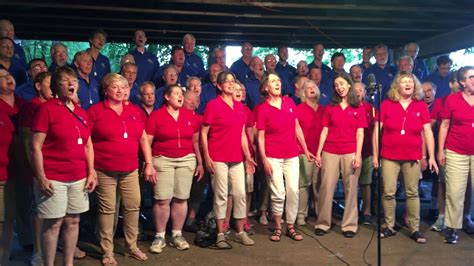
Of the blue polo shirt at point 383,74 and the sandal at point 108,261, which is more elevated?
the blue polo shirt at point 383,74

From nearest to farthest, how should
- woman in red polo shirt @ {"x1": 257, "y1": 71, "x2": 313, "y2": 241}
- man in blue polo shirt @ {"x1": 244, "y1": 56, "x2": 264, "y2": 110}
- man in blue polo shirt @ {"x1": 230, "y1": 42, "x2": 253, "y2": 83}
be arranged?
woman in red polo shirt @ {"x1": 257, "y1": 71, "x2": 313, "y2": 241}
man in blue polo shirt @ {"x1": 244, "y1": 56, "x2": 264, "y2": 110}
man in blue polo shirt @ {"x1": 230, "y1": 42, "x2": 253, "y2": 83}

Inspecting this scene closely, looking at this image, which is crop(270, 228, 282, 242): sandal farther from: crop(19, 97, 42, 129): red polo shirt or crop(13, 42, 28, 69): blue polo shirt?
crop(13, 42, 28, 69): blue polo shirt

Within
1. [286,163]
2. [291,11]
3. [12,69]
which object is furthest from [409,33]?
[12,69]

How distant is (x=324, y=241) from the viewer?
5.36 meters

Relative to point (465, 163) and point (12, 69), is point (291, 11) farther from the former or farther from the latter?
point (12, 69)

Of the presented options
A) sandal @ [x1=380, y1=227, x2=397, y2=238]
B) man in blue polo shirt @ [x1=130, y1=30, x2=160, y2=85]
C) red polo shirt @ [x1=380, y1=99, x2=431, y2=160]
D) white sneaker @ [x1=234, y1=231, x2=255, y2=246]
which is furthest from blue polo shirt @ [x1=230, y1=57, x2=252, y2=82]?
sandal @ [x1=380, y1=227, x2=397, y2=238]

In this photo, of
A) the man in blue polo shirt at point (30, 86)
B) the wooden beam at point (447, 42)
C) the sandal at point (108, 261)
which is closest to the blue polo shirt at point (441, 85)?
the wooden beam at point (447, 42)

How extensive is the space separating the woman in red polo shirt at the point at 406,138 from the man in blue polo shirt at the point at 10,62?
440cm

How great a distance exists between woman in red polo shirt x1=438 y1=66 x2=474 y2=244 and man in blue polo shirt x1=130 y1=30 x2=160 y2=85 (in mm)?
4239

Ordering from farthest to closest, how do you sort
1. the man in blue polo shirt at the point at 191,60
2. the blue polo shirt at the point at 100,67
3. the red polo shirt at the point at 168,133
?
the man in blue polo shirt at the point at 191,60 < the blue polo shirt at the point at 100,67 < the red polo shirt at the point at 168,133

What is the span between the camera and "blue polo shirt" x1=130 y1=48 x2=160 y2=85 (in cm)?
696

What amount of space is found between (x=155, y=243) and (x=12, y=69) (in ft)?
9.01

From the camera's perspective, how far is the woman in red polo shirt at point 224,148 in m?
4.98

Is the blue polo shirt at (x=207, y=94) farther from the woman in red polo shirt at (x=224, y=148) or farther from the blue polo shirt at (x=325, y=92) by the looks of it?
the blue polo shirt at (x=325, y=92)
